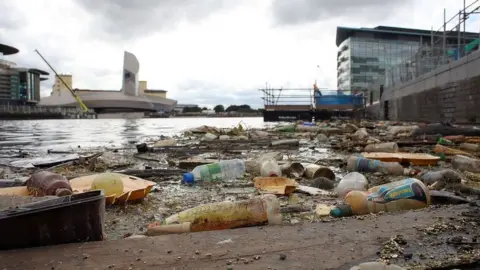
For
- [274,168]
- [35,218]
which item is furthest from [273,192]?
[35,218]

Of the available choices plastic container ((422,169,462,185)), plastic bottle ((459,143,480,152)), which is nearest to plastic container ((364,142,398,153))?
plastic bottle ((459,143,480,152))

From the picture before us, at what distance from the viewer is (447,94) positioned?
12.4m

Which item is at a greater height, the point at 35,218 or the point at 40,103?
the point at 40,103

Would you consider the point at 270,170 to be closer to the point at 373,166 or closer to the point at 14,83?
the point at 373,166

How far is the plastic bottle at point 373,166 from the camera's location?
478 cm

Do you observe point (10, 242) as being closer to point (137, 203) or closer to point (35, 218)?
point (35, 218)

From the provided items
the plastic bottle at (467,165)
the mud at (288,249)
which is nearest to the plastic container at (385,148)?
the plastic bottle at (467,165)

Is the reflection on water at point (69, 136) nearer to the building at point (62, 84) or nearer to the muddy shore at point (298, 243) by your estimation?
the muddy shore at point (298, 243)

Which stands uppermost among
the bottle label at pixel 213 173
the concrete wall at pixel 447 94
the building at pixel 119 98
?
the building at pixel 119 98

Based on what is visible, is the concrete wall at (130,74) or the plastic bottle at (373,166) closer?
the plastic bottle at (373,166)

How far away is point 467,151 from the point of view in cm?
648

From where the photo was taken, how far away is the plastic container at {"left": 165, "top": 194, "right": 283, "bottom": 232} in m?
2.53

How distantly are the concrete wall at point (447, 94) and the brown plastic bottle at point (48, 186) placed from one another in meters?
10.1

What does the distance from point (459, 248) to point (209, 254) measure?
1252 mm
